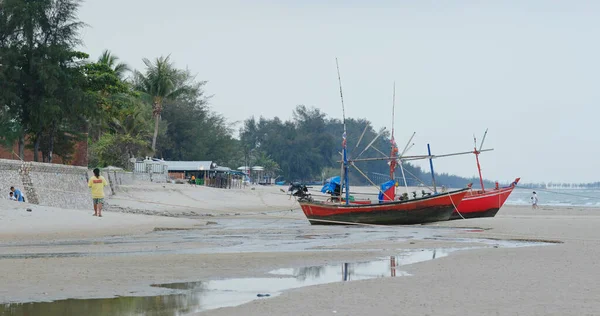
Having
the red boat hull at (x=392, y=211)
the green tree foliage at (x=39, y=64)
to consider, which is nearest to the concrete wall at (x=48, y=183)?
the green tree foliage at (x=39, y=64)

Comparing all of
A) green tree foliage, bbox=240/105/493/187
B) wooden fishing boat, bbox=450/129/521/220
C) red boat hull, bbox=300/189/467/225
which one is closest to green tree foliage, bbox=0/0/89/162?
red boat hull, bbox=300/189/467/225

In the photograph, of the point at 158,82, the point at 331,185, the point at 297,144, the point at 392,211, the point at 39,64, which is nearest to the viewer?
the point at 392,211

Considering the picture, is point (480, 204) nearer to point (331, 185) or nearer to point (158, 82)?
point (331, 185)

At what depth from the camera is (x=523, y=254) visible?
16.2 m

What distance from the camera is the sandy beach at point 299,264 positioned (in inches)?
377

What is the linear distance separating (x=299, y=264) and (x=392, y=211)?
17.4 m

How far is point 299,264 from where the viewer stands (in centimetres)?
1469

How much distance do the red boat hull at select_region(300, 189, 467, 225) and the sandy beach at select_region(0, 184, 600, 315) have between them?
4226 mm

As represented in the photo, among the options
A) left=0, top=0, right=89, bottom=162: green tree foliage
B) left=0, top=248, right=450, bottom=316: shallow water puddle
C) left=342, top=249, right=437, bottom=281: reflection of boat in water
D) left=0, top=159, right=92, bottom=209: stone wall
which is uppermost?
left=0, top=0, right=89, bottom=162: green tree foliage

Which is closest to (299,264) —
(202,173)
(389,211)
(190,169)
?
(389,211)

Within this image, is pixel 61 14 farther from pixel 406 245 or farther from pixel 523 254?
pixel 523 254

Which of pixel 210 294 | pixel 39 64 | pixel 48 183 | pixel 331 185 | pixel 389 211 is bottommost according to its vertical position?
pixel 210 294

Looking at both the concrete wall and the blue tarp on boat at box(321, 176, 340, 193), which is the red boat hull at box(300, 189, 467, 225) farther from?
the concrete wall

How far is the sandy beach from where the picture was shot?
957 cm
